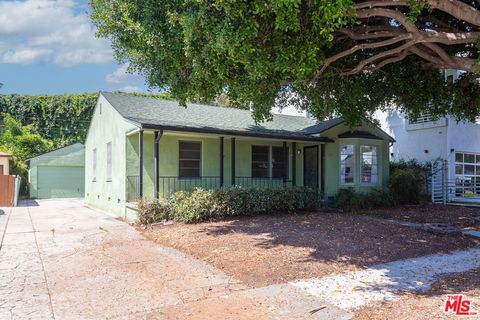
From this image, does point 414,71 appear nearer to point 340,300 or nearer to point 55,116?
point 340,300

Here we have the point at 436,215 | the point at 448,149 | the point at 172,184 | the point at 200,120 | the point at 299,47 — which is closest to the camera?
the point at 299,47

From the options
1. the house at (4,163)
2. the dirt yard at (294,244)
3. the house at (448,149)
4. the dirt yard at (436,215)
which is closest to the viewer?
the dirt yard at (294,244)

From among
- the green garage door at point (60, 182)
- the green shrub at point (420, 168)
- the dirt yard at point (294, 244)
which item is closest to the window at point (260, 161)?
the dirt yard at point (294, 244)

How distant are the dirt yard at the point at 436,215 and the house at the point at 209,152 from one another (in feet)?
7.95

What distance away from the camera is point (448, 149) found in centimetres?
1828

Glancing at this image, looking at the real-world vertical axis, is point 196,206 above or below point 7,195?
above

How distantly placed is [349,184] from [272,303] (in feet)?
41.1

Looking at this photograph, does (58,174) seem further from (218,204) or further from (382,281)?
(382,281)

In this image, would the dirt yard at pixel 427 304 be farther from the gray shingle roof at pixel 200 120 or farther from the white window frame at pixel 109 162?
the white window frame at pixel 109 162

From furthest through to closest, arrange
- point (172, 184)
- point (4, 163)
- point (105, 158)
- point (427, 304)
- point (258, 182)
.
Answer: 1. point (4, 163)
2. point (105, 158)
3. point (258, 182)
4. point (172, 184)
5. point (427, 304)

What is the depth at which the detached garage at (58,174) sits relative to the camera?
2189 cm

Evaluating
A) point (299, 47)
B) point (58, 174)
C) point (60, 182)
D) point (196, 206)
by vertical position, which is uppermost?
point (299, 47)

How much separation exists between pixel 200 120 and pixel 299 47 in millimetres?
8140

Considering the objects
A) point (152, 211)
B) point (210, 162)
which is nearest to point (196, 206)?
point (152, 211)
